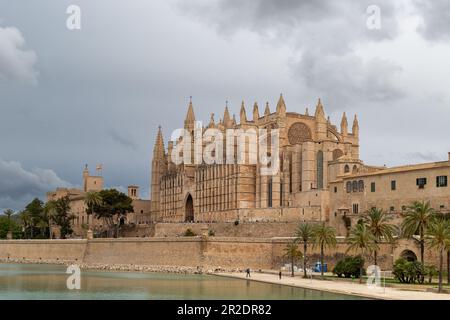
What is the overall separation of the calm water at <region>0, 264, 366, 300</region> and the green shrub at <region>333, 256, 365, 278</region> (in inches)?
224

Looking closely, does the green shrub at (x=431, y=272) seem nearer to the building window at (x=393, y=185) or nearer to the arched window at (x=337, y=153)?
the building window at (x=393, y=185)

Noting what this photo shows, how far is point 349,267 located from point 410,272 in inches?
242

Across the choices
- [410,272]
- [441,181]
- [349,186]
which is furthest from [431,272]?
[349,186]

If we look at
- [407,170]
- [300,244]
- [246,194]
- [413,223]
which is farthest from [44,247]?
[413,223]

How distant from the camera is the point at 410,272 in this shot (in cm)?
4162

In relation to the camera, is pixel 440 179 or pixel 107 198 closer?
pixel 440 179

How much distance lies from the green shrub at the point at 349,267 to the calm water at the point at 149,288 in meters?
5.68

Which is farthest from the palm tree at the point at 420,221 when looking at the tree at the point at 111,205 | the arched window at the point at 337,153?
the tree at the point at 111,205

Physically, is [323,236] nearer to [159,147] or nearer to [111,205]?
[111,205]

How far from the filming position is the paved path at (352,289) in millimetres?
34562
